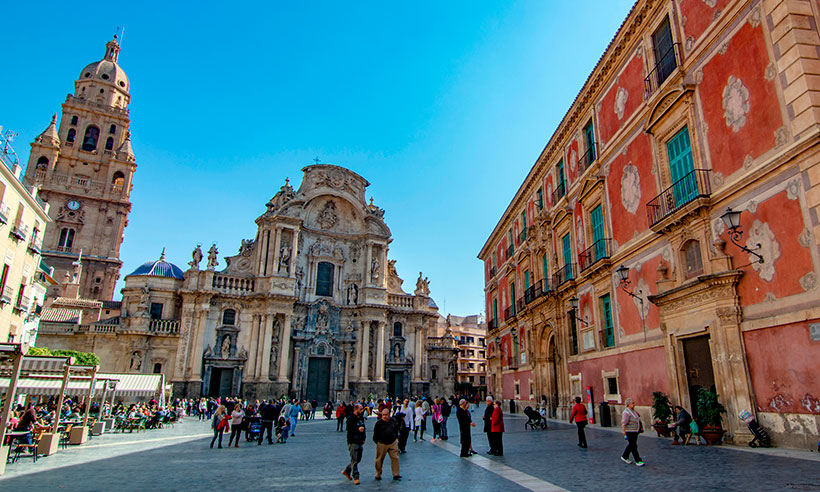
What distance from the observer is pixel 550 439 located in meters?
14.6

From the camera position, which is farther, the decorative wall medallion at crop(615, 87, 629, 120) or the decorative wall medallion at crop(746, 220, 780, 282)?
the decorative wall medallion at crop(615, 87, 629, 120)

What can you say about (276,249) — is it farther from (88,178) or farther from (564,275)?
(88,178)

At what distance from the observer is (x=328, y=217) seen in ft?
137

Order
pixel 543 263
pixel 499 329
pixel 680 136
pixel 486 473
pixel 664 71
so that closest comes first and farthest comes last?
pixel 486 473, pixel 680 136, pixel 664 71, pixel 543 263, pixel 499 329

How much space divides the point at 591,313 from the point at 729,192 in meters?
8.81

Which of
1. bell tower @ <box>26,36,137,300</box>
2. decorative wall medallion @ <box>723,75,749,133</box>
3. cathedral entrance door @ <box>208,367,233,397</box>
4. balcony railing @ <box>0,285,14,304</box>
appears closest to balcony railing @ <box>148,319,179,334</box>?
cathedral entrance door @ <box>208,367,233,397</box>

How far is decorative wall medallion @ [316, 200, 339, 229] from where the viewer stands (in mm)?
41312

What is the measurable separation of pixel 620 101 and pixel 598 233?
16.7ft

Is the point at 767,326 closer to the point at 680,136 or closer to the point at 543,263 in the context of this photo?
the point at 680,136

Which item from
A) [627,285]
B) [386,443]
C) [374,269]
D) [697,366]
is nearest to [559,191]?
[627,285]

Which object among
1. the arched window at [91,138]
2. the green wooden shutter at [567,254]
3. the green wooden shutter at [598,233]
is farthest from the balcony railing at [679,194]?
the arched window at [91,138]

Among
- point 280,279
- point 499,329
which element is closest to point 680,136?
point 499,329

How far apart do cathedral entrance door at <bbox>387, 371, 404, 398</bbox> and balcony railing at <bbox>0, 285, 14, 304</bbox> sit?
26295mm

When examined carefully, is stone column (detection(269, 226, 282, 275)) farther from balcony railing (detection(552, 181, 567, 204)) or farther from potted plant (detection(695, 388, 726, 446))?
potted plant (detection(695, 388, 726, 446))
